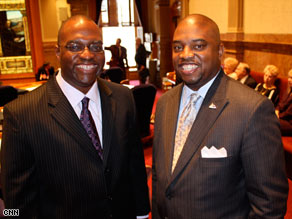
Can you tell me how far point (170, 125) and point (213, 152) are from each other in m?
0.27

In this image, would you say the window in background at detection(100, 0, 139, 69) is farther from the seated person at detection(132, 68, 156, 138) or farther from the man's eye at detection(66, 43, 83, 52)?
the man's eye at detection(66, 43, 83, 52)

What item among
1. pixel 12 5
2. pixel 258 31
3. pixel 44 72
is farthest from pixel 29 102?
pixel 12 5

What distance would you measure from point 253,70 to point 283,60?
3.12ft

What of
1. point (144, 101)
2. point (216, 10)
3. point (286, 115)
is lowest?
point (286, 115)

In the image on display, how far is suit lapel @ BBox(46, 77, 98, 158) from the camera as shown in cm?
134

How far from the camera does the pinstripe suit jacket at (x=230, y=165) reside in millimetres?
1161

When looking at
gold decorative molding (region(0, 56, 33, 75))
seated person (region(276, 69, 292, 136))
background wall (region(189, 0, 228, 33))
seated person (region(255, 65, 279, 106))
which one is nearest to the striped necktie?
seated person (region(276, 69, 292, 136))

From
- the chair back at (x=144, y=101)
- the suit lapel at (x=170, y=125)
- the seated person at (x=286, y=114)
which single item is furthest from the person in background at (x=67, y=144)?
the seated person at (x=286, y=114)

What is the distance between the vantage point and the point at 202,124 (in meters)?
1.27

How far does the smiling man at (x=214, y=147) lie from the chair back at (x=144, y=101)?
2.79 m

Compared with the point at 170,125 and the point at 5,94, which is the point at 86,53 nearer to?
the point at 170,125

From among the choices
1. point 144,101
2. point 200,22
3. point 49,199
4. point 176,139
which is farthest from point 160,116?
point 144,101

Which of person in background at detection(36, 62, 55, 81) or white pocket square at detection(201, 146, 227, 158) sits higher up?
white pocket square at detection(201, 146, 227, 158)

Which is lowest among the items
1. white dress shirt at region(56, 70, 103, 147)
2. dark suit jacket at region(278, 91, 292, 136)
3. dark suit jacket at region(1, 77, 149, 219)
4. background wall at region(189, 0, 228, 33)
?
dark suit jacket at region(278, 91, 292, 136)
